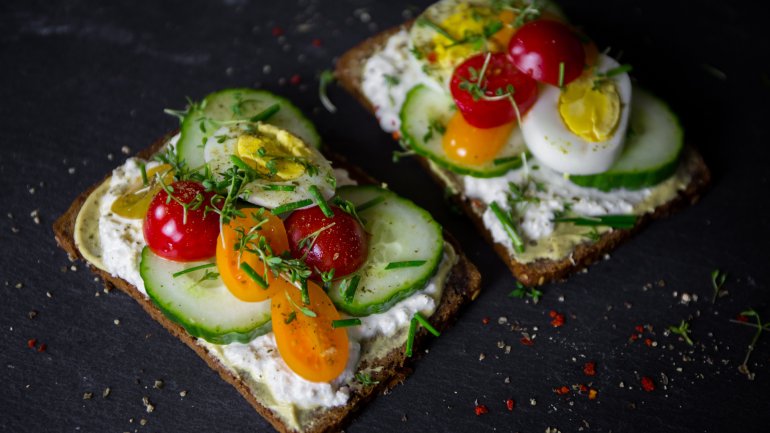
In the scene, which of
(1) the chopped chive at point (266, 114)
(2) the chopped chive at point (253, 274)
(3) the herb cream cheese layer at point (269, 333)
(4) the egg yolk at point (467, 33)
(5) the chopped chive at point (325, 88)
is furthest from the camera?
(5) the chopped chive at point (325, 88)

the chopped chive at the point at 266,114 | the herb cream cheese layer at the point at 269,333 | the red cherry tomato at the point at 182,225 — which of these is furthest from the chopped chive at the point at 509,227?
the red cherry tomato at the point at 182,225

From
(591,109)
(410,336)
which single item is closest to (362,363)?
(410,336)

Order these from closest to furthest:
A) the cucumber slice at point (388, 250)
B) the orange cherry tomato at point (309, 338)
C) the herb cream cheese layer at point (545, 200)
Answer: the orange cherry tomato at point (309, 338) < the cucumber slice at point (388, 250) < the herb cream cheese layer at point (545, 200)

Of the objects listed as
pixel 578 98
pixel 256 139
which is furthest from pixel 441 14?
pixel 256 139

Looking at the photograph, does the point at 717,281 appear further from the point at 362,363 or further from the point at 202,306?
the point at 202,306

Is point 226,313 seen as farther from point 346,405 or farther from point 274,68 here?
point 274,68

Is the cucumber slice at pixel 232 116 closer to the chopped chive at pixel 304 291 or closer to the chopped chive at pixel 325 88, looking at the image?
the chopped chive at pixel 325 88
